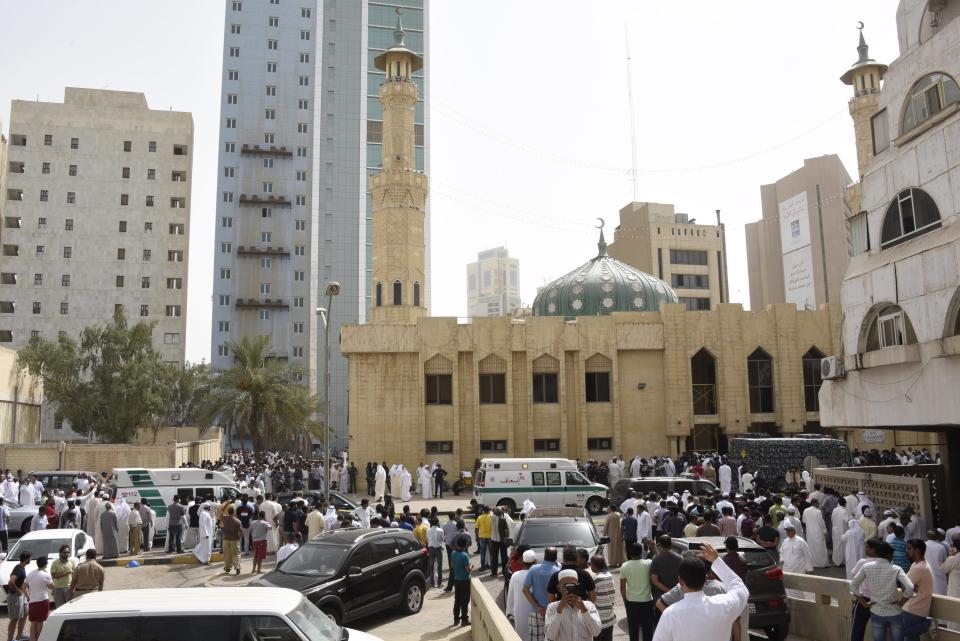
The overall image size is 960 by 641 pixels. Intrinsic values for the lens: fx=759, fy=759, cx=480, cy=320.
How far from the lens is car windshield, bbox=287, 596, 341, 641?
6.61m

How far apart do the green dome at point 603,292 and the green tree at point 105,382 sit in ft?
78.7

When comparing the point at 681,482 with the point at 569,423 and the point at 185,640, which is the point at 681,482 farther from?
the point at 185,640

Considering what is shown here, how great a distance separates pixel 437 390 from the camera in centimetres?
3491

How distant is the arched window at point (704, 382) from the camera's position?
1463 inches

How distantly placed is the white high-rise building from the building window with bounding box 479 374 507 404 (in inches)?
1645

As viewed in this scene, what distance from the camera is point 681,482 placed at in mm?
21547

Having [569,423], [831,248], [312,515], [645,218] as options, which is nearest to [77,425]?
[569,423]

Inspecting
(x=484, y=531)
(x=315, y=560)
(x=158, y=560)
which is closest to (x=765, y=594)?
(x=315, y=560)

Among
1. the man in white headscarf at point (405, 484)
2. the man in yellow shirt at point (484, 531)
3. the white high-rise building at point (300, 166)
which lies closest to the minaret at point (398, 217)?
the man in white headscarf at point (405, 484)

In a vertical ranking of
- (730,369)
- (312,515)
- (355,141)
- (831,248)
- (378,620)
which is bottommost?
(378,620)

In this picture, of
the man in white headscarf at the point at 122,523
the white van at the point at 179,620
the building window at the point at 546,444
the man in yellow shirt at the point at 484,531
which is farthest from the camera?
the building window at the point at 546,444

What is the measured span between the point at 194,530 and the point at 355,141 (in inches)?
2609

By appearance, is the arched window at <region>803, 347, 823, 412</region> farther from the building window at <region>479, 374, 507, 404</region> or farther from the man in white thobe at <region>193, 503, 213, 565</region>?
the man in white thobe at <region>193, 503, 213, 565</region>

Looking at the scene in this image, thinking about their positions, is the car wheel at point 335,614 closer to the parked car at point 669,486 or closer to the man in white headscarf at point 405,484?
the parked car at point 669,486
